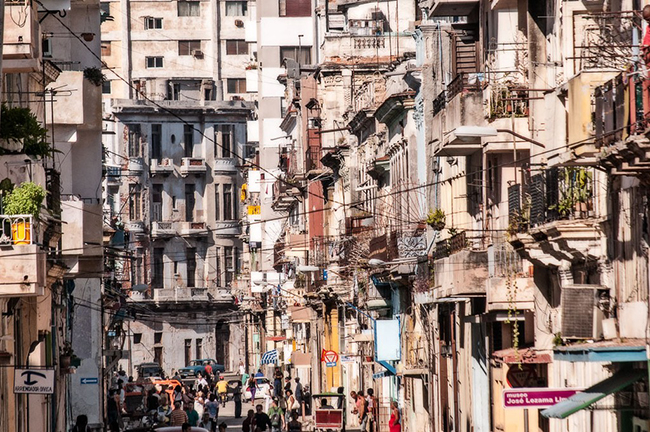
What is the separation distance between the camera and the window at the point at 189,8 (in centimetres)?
10494

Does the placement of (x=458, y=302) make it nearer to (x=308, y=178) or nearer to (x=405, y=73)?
(x=405, y=73)

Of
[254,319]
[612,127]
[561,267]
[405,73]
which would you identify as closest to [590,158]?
[612,127]

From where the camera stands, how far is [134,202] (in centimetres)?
9875

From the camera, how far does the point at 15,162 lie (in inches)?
965

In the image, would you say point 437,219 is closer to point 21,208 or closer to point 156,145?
point 21,208

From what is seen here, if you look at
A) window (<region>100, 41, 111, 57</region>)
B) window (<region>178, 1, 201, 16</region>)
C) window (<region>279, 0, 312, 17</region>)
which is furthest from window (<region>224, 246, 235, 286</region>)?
window (<region>279, 0, 312, 17</region>)

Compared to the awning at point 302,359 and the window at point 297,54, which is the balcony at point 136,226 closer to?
the window at point 297,54

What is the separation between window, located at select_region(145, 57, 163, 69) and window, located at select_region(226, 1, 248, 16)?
5.58m

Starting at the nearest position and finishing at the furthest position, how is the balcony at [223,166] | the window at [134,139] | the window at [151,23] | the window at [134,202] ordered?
the window at [134,139]
the window at [134,202]
the balcony at [223,166]
the window at [151,23]

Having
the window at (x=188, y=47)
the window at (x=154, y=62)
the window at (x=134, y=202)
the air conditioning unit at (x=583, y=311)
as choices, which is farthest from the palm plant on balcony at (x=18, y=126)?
the window at (x=188, y=47)

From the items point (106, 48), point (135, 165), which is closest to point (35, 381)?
point (135, 165)

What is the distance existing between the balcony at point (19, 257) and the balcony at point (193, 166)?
7706 cm

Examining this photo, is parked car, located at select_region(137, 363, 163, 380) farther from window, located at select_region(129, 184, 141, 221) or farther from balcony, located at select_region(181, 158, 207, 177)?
balcony, located at select_region(181, 158, 207, 177)

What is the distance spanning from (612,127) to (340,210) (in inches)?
1629
